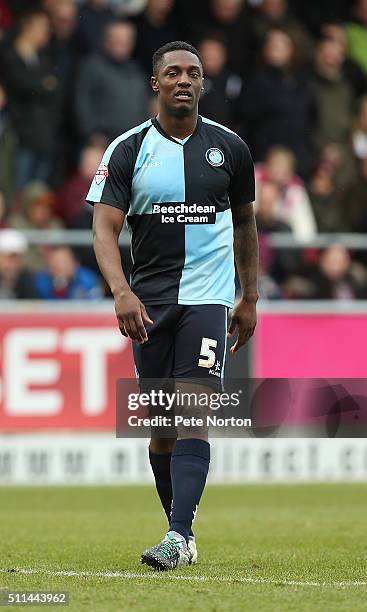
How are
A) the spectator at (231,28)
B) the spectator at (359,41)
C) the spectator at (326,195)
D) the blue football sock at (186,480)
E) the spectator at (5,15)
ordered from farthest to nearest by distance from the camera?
the spectator at (359,41) → the spectator at (231,28) → the spectator at (326,195) → the spectator at (5,15) → the blue football sock at (186,480)

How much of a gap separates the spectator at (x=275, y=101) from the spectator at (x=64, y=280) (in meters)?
3.33

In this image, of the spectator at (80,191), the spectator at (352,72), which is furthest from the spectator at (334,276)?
the spectator at (352,72)

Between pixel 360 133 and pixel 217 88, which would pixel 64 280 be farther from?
pixel 360 133

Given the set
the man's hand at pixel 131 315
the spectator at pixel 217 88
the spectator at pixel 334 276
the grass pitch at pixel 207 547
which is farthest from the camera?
the spectator at pixel 217 88

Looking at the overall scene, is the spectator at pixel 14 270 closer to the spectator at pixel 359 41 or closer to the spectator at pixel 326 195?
the spectator at pixel 326 195

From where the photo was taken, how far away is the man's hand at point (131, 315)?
655 cm

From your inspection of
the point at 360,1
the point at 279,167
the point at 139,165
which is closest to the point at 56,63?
the point at 279,167

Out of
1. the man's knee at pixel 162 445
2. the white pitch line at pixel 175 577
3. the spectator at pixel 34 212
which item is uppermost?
the spectator at pixel 34 212

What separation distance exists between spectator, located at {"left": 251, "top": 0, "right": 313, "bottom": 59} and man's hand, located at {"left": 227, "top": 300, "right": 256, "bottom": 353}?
32.6ft

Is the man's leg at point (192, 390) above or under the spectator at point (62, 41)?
under

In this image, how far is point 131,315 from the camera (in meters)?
6.55

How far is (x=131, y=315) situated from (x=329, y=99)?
10.8m

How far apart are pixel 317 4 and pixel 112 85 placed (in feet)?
15.2

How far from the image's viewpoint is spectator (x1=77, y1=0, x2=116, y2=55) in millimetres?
15586
